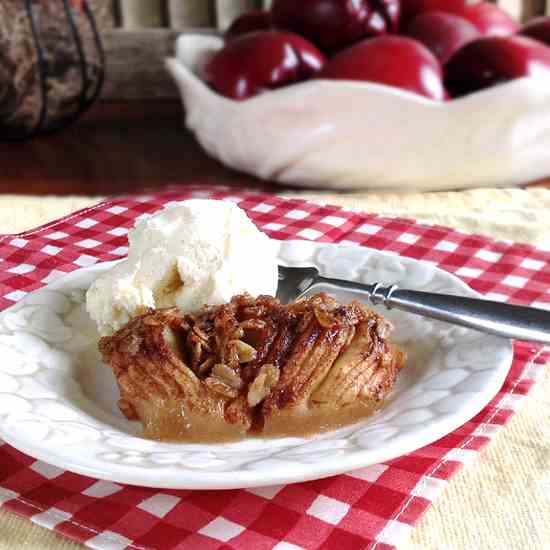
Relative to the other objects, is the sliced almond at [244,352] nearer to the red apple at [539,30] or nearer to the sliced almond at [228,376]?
the sliced almond at [228,376]

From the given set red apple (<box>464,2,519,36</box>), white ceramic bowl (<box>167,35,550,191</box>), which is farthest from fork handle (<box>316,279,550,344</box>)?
red apple (<box>464,2,519,36</box>)

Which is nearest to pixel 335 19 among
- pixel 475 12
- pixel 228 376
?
pixel 475 12

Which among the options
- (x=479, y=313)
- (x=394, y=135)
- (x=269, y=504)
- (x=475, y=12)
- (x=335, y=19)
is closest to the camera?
(x=269, y=504)

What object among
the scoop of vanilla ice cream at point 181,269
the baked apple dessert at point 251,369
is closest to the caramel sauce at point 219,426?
the baked apple dessert at point 251,369

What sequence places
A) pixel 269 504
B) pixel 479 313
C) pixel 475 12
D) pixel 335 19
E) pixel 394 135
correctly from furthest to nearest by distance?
pixel 475 12
pixel 335 19
pixel 394 135
pixel 479 313
pixel 269 504

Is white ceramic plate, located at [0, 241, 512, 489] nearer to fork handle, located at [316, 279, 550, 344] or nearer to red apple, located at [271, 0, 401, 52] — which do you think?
fork handle, located at [316, 279, 550, 344]

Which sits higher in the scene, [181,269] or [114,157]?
[181,269]

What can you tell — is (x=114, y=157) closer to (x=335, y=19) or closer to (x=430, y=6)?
(x=335, y=19)

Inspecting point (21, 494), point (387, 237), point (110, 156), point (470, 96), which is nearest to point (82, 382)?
point (21, 494)
